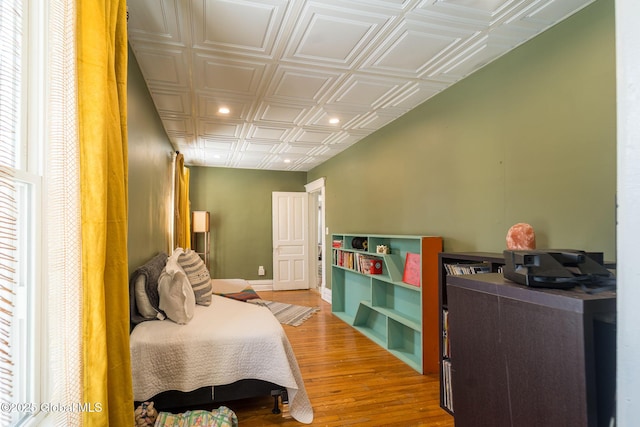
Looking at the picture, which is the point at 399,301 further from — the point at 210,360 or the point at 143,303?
the point at 143,303

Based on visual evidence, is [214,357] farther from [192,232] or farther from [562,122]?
[192,232]

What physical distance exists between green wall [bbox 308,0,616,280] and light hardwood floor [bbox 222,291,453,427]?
3.97ft

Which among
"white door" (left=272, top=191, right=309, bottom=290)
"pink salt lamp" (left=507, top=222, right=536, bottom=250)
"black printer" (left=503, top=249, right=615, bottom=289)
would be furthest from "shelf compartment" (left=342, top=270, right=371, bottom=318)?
"black printer" (left=503, top=249, right=615, bottom=289)

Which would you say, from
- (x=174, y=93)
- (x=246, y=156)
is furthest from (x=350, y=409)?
(x=246, y=156)

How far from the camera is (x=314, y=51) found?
228 cm

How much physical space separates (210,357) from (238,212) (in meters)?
4.83

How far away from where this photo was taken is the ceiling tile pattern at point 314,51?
6.07ft

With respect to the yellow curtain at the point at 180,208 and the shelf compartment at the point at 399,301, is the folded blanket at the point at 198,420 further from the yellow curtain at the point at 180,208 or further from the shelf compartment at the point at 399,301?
the yellow curtain at the point at 180,208

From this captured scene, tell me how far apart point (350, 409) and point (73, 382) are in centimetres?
184

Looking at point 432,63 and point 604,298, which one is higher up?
point 432,63

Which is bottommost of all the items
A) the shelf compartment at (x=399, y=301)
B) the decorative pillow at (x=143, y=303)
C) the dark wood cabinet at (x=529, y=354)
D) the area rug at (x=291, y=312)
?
the area rug at (x=291, y=312)

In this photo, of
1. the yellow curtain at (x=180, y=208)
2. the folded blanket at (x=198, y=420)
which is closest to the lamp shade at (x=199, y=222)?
the yellow curtain at (x=180, y=208)

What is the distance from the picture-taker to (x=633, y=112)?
0.58 m

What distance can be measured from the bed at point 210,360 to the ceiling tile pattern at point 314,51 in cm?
165
